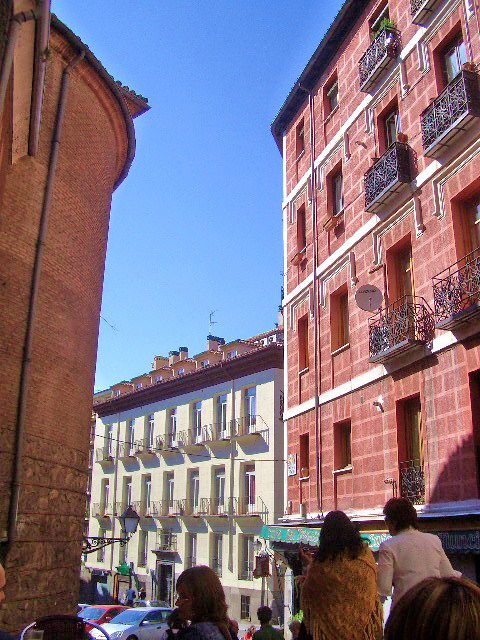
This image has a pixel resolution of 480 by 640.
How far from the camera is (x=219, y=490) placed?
3241 cm

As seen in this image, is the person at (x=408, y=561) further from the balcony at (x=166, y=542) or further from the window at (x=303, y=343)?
the balcony at (x=166, y=542)

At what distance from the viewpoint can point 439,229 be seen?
12547 millimetres

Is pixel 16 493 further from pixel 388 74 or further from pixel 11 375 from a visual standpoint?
pixel 388 74

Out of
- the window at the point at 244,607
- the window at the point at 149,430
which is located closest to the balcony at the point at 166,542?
the window at the point at 149,430

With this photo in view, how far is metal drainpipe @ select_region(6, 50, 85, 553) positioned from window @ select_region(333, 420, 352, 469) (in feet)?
23.9

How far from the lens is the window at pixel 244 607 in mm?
28288

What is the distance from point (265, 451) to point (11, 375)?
19.8 metres

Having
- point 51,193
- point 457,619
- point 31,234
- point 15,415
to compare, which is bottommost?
point 457,619

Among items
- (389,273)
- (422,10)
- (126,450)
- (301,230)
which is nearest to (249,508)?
(126,450)

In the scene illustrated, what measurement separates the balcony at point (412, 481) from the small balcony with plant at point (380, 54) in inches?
341

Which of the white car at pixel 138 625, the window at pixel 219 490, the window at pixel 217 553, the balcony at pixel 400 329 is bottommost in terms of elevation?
the white car at pixel 138 625

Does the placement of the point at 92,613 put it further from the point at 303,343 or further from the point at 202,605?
the point at 202,605

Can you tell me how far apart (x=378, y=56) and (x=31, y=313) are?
9659mm

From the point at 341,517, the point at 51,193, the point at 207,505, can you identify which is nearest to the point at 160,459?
the point at 207,505
